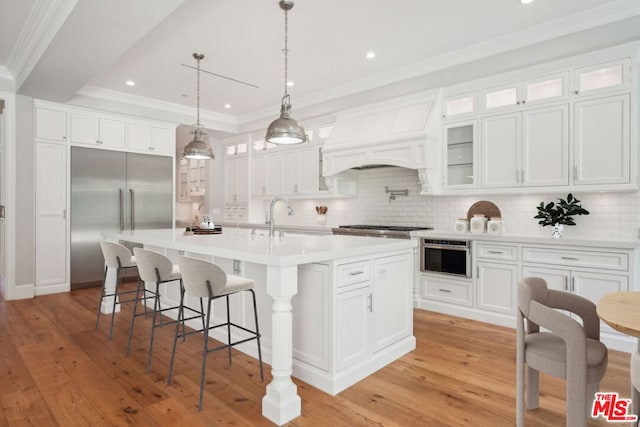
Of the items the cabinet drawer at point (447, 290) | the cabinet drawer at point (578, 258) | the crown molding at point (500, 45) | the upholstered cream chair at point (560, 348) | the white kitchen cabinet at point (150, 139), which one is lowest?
the cabinet drawer at point (447, 290)

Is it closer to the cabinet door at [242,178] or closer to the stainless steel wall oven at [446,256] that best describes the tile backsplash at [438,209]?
the stainless steel wall oven at [446,256]


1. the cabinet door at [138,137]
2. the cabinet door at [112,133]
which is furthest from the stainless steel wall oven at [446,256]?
the cabinet door at [112,133]

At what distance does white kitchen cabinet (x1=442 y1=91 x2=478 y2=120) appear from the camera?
432cm

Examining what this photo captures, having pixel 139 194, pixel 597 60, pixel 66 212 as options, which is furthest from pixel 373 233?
pixel 66 212

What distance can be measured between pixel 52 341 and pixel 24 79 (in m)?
3.03

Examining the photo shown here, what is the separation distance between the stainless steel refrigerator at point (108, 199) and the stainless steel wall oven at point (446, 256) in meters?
4.29

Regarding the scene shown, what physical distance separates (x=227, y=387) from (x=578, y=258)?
10.5 ft

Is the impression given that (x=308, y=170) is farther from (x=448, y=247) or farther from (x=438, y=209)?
(x=448, y=247)

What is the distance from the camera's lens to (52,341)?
3.36m

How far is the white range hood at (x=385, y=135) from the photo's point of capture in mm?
4496

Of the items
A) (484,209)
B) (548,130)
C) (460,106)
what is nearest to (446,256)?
(484,209)

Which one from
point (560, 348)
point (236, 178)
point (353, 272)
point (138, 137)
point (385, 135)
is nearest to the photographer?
point (560, 348)

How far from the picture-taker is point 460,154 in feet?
14.6

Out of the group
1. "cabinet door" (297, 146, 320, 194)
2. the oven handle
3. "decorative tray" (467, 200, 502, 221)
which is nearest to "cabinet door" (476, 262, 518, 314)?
the oven handle
